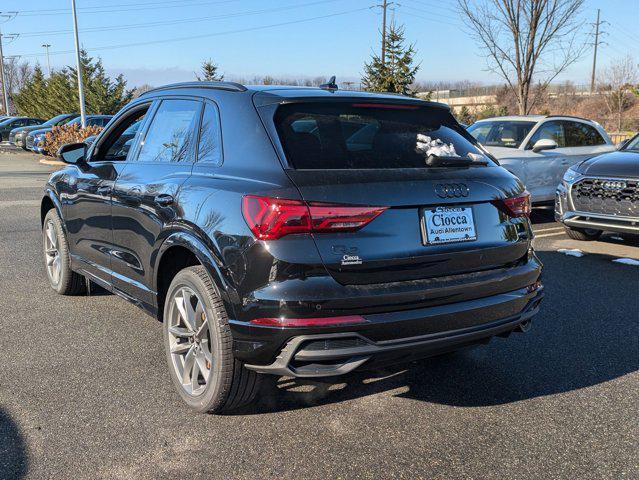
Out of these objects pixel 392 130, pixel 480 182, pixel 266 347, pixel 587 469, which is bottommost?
pixel 587 469

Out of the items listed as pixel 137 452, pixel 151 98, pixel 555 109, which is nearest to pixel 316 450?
pixel 137 452

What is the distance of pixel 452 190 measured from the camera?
10.1 feet

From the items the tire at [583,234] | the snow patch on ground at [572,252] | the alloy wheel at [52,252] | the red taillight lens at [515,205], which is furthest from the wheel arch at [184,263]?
the tire at [583,234]

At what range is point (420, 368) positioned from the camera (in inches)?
156

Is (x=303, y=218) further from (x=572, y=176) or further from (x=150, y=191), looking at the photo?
(x=572, y=176)

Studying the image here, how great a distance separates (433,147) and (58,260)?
3.78 m

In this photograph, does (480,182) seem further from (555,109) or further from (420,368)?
(555,109)

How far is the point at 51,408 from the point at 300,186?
187 cm

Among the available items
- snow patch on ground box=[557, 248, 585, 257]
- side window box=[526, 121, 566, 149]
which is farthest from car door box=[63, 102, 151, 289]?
side window box=[526, 121, 566, 149]

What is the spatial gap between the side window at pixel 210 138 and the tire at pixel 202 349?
616mm

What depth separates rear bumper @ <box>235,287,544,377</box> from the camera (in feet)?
9.00

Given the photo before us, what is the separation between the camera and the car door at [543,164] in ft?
32.2

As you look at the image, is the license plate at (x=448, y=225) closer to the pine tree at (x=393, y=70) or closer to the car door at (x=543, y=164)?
the car door at (x=543, y=164)

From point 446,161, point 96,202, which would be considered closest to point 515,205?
point 446,161
